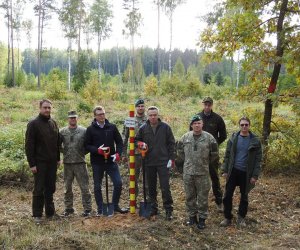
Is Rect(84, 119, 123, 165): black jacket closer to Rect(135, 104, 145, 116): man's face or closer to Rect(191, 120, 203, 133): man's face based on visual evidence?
Rect(135, 104, 145, 116): man's face

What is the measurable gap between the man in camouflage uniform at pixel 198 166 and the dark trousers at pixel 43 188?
8.51 feet

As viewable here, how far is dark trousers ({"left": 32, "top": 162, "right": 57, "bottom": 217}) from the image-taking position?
642 cm

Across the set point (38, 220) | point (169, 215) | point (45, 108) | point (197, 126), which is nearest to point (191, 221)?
point (169, 215)

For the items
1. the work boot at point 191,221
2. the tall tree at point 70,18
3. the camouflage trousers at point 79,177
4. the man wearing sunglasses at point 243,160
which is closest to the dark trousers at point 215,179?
the man wearing sunglasses at point 243,160


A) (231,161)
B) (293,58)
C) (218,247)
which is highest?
(293,58)

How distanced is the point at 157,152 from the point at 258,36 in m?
4.73

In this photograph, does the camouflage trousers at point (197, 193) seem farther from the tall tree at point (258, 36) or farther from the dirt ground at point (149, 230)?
the tall tree at point (258, 36)

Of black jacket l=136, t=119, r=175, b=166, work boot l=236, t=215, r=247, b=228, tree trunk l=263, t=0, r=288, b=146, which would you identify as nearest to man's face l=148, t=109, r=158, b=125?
black jacket l=136, t=119, r=175, b=166

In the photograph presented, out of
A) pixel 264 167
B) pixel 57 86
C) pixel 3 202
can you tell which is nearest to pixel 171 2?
pixel 57 86

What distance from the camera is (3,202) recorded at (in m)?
7.98

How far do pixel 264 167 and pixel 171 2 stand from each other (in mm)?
36162

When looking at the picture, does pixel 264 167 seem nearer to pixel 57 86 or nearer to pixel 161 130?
pixel 161 130

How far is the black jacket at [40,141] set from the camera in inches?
247

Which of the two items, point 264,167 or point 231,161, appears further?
point 264,167
